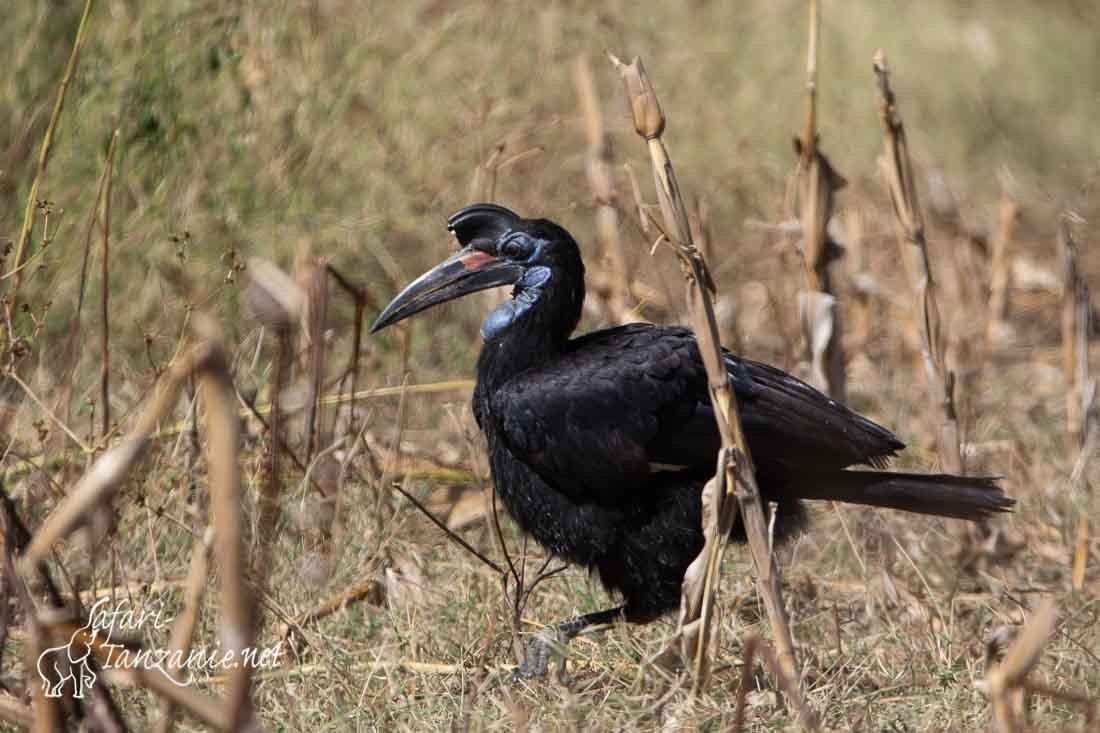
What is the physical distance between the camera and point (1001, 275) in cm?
583

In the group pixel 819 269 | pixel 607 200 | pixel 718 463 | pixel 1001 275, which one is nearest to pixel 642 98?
pixel 718 463

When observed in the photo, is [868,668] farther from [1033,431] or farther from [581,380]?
[1033,431]

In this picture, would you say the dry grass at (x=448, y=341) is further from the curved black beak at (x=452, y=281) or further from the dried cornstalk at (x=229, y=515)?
the curved black beak at (x=452, y=281)

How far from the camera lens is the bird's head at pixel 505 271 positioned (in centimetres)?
366

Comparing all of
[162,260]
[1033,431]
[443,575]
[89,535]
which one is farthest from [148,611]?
[1033,431]

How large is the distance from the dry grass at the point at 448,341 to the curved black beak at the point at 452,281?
0.21 m

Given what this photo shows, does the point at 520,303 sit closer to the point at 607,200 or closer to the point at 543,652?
the point at 543,652

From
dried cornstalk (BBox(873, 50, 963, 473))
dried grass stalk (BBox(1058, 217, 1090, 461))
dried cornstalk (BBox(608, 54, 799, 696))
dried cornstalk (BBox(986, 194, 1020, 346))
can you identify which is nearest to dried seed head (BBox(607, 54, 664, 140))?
dried cornstalk (BBox(608, 54, 799, 696))

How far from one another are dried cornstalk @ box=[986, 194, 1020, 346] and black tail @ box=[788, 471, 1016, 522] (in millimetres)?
2216

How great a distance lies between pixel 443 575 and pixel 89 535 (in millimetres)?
966

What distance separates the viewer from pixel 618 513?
11.3ft

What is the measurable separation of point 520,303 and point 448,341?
2.04 metres

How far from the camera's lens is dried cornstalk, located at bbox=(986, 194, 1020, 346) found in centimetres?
555

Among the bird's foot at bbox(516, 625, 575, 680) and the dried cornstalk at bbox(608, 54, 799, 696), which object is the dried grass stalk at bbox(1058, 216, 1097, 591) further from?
the dried cornstalk at bbox(608, 54, 799, 696)
